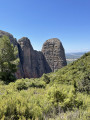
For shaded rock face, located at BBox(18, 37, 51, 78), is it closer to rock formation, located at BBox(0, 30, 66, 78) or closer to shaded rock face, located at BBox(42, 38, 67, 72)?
rock formation, located at BBox(0, 30, 66, 78)

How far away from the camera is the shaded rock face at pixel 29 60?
45.4 metres

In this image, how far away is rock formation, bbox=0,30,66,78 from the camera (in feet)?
149

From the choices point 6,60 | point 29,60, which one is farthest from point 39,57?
point 6,60

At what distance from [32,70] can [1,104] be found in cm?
4486

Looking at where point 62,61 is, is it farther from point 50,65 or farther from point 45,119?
point 45,119

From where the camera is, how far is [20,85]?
859 cm

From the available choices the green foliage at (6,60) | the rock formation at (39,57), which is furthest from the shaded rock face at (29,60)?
the green foliage at (6,60)

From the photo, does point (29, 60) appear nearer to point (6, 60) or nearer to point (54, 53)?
point (54, 53)

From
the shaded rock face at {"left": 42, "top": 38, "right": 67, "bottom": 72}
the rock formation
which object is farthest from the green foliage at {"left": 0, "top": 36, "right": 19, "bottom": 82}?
the shaded rock face at {"left": 42, "top": 38, "right": 67, "bottom": 72}

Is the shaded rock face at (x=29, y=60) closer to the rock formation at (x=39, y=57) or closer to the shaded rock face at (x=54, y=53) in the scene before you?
the rock formation at (x=39, y=57)

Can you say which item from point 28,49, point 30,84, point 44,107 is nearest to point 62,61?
point 28,49

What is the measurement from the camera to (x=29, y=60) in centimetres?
4691

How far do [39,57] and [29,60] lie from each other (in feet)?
26.9

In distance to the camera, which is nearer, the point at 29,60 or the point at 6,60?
the point at 6,60
